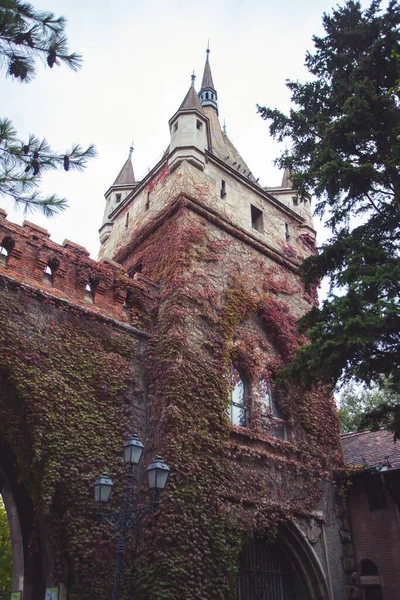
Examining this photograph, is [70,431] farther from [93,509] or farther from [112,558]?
[112,558]

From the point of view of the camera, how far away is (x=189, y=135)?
49.0 feet

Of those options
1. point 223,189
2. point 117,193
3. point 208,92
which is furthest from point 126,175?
point 208,92

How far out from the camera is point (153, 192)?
15.3 metres

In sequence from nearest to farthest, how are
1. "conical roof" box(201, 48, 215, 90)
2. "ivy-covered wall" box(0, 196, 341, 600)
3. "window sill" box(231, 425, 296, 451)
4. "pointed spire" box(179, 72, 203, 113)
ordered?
"ivy-covered wall" box(0, 196, 341, 600) < "window sill" box(231, 425, 296, 451) < "pointed spire" box(179, 72, 203, 113) < "conical roof" box(201, 48, 215, 90)

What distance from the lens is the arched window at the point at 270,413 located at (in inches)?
480

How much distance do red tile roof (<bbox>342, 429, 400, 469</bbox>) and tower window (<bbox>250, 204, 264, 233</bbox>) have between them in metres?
6.61

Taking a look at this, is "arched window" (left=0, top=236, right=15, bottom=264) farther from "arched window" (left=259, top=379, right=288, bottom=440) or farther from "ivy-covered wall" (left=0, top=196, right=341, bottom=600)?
"arched window" (left=259, top=379, right=288, bottom=440)

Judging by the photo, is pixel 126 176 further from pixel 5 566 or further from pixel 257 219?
pixel 5 566

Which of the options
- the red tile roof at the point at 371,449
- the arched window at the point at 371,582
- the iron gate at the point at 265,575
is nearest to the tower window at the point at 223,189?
the red tile roof at the point at 371,449

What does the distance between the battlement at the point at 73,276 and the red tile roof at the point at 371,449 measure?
589 centimetres

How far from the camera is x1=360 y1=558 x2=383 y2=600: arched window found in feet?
37.8

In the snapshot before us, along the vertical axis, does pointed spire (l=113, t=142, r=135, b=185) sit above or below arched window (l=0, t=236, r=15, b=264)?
above

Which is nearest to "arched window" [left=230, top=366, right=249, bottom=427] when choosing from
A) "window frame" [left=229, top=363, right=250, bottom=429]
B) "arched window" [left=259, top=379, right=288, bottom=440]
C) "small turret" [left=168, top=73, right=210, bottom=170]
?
"window frame" [left=229, top=363, right=250, bottom=429]

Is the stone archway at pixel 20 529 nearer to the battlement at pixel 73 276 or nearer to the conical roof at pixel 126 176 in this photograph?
the battlement at pixel 73 276
